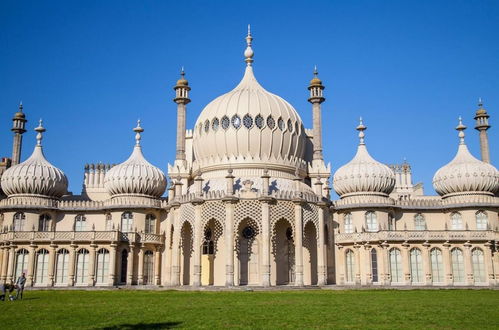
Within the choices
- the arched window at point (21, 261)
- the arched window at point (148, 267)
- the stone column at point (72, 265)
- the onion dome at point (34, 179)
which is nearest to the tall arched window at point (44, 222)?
the onion dome at point (34, 179)

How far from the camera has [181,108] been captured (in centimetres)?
5444

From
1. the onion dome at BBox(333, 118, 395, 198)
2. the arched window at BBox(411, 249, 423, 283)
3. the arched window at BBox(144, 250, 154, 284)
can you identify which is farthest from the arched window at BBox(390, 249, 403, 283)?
the arched window at BBox(144, 250, 154, 284)

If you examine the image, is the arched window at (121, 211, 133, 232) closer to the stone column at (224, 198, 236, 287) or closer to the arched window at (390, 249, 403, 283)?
the stone column at (224, 198, 236, 287)

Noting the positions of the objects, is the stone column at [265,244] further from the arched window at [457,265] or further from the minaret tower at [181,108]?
the arched window at [457,265]

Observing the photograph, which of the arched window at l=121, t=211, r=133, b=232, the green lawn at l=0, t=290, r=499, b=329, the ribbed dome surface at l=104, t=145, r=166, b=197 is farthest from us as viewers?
the ribbed dome surface at l=104, t=145, r=166, b=197

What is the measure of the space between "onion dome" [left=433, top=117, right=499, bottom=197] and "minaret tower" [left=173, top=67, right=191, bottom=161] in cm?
2432

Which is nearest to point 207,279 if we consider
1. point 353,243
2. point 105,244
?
point 105,244

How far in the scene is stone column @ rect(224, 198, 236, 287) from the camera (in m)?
41.9

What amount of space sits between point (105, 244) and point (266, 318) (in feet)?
107

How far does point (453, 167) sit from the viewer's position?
2040 inches

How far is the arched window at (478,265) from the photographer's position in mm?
46656

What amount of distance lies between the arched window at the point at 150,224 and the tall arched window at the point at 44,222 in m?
9.25

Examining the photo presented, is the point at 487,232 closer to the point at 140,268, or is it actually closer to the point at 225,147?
the point at 225,147

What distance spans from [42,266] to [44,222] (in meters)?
5.34
